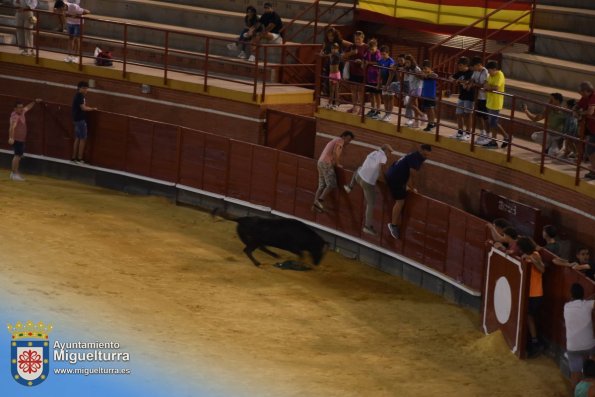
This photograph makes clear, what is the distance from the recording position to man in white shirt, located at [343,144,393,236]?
2033cm

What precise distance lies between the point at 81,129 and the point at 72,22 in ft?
10.7

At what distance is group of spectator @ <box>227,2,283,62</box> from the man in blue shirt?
253 inches

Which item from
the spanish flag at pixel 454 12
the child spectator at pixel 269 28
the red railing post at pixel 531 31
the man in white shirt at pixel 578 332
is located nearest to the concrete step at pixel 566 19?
the spanish flag at pixel 454 12

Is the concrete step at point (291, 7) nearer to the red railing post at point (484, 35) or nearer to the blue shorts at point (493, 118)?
the red railing post at point (484, 35)

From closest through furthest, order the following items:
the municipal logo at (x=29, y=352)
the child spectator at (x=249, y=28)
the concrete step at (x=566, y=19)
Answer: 1. the municipal logo at (x=29, y=352)
2. the concrete step at (x=566, y=19)
3. the child spectator at (x=249, y=28)

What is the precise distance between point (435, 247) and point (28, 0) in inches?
469

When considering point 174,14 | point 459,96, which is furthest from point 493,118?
point 174,14

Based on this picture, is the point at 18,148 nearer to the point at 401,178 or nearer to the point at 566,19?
the point at 401,178

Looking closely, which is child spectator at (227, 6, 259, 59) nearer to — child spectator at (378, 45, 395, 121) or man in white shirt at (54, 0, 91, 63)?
man in white shirt at (54, 0, 91, 63)

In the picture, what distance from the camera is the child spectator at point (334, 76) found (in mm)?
22828

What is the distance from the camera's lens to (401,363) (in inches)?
662

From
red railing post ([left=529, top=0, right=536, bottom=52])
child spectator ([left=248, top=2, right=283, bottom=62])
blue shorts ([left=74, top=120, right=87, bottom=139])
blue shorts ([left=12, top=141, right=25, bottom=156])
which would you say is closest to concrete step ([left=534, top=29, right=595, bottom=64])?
red railing post ([left=529, top=0, right=536, bottom=52])

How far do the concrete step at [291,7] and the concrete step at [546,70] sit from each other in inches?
187

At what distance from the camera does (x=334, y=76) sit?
23234mm
